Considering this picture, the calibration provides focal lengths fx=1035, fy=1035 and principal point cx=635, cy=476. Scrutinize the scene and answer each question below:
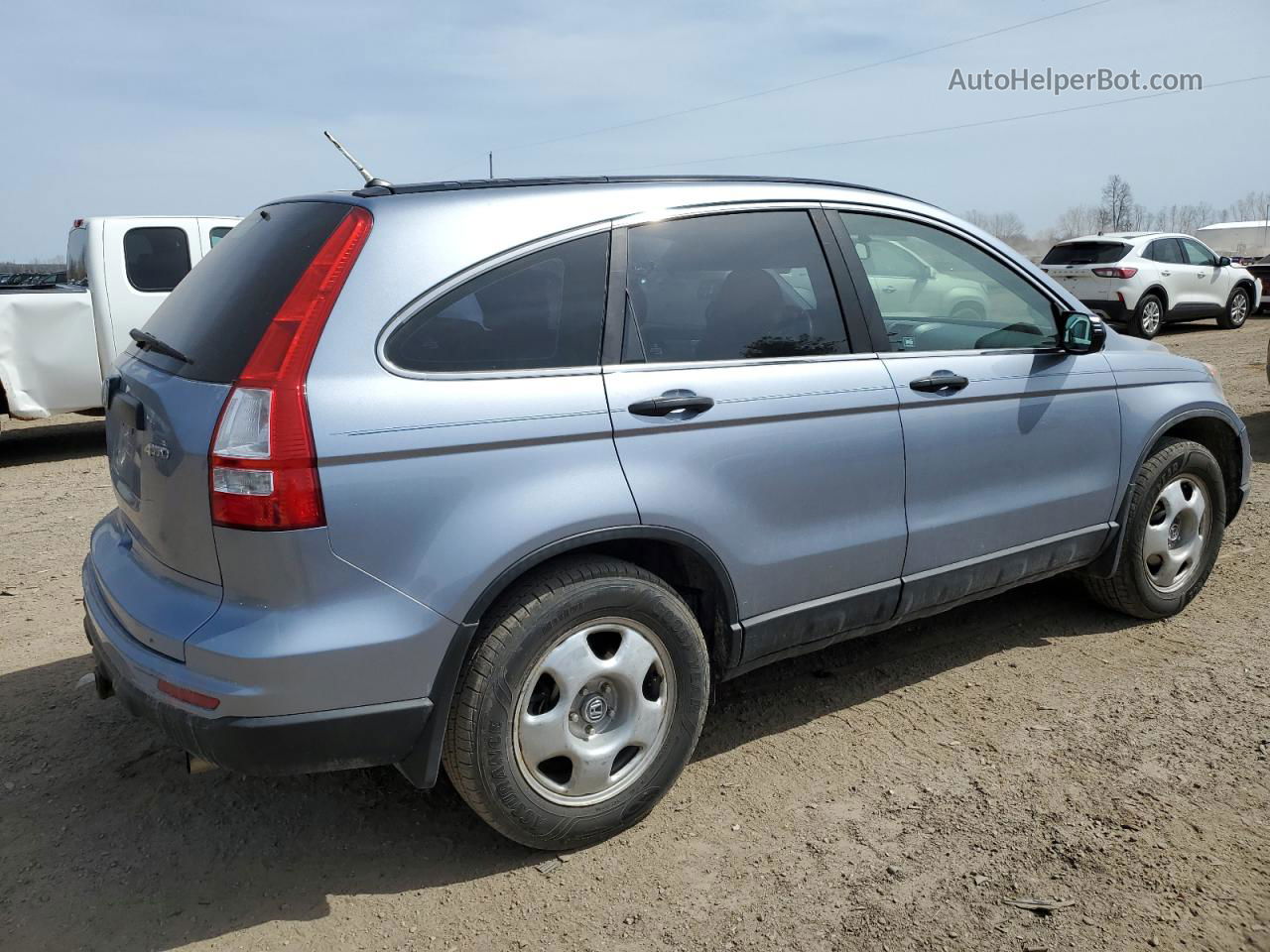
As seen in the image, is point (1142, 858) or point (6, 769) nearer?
point (1142, 858)

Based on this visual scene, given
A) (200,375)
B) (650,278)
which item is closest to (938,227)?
(650,278)

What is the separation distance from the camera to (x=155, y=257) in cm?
964

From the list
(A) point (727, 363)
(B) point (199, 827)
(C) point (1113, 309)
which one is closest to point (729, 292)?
(A) point (727, 363)

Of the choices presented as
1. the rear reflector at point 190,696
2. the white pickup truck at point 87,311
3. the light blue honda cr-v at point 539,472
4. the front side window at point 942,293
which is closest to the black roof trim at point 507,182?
the light blue honda cr-v at point 539,472

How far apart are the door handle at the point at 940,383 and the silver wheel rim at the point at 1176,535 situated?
4.38ft

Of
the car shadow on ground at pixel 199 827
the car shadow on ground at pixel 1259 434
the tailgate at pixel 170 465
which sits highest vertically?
the tailgate at pixel 170 465

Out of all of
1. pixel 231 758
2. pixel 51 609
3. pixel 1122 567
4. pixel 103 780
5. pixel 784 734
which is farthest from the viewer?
pixel 51 609

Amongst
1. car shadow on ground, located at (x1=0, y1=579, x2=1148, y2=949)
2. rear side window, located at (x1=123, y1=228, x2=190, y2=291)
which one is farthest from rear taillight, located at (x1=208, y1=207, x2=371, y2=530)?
rear side window, located at (x1=123, y1=228, x2=190, y2=291)

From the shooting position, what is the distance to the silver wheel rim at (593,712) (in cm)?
275

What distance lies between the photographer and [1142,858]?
9.23 ft

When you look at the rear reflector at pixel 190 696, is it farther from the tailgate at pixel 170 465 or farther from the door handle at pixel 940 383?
the door handle at pixel 940 383

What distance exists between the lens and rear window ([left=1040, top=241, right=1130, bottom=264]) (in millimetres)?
16016

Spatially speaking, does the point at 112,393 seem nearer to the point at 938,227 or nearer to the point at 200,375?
the point at 200,375

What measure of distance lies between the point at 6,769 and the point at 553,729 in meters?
1.95
